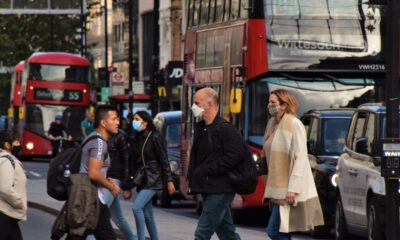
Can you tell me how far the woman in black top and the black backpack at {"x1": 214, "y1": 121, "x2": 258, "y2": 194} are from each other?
14.1 feet

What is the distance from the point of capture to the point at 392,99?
14312 millimetres

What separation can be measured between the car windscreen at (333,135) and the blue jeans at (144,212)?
16.7ft

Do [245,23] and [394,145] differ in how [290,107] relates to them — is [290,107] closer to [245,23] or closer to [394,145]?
[394,145]

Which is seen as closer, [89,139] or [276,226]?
[276,226]

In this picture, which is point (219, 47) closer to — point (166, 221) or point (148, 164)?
point (166, 221)

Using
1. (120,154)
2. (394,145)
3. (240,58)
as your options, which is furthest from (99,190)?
(240,58)

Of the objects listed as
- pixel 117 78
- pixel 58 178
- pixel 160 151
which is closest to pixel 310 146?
pixel 160 151

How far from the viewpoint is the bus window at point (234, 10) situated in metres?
24.8

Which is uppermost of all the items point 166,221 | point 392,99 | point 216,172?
point 392,99

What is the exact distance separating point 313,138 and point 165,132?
8249 mm

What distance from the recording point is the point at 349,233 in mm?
19234

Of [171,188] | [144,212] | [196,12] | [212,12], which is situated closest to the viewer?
[171,188]

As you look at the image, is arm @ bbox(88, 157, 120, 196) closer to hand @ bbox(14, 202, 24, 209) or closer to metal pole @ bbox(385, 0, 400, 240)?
hand @ bbox(14, 202, 24, 209)

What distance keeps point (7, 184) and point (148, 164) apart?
4.71 m
